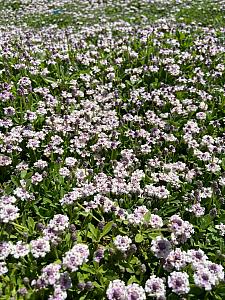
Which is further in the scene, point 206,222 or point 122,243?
point 206,222

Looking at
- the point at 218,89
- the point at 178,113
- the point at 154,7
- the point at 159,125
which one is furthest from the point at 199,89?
the point at 154,7

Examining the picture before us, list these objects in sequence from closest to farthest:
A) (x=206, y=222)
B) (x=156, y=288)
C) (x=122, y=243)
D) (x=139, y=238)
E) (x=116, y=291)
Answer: (x=116, y=291) → (x=156, y=288) → (x=122, y=243) → (x=139, y=238) → (x=206, y=222)

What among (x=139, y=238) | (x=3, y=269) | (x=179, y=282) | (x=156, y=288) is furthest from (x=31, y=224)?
(x=179, y=282)

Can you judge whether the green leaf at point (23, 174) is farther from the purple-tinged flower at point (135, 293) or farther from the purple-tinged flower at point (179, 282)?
the purple-tinged flower at point (179, 282)

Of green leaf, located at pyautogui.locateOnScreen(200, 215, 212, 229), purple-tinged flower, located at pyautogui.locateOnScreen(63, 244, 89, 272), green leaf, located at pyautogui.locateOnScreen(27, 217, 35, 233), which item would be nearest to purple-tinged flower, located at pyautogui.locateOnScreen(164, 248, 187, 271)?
green leaf, located at pyautogui.locateOnScreen(200, 215, 212, 229)

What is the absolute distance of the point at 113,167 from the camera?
19.2ft

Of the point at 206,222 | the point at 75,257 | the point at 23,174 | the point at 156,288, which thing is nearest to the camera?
the point at 156,288

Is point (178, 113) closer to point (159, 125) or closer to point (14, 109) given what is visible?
point (159, 125)

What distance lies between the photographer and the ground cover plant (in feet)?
14.2

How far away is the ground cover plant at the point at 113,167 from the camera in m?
Result: 4.33

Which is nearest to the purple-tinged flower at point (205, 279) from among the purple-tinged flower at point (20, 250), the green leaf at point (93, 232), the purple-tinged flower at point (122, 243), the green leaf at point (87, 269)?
the purple-tinged flower at point (122, 243)

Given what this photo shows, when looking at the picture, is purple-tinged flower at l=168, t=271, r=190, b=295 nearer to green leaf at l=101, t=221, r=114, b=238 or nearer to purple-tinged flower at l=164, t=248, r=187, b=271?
purple-tinged flower at l=164, t=248, r=187, b=271

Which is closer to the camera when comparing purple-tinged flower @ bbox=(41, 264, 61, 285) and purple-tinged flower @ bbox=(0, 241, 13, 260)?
purple-tinged flower @ bbox=(41, 264, 61, 285)

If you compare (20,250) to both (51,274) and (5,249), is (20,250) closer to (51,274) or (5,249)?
(5,249)
